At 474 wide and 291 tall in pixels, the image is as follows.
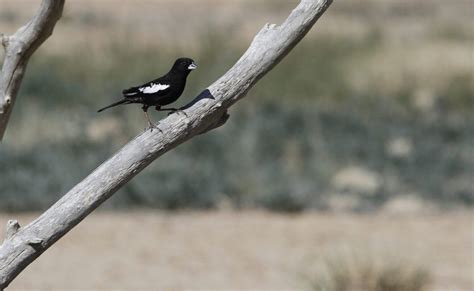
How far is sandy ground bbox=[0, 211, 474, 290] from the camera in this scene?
9.91 m

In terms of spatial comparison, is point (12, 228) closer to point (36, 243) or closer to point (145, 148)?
point (36, 243)

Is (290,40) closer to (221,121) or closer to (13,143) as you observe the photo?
(221,121)

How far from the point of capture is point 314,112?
64.0 ft

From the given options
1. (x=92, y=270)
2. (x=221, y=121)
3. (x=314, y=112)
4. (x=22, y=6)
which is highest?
(x=22, y=6)

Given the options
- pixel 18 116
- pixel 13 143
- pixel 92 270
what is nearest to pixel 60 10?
pixel 92 270

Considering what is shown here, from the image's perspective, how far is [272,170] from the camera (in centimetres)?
1515

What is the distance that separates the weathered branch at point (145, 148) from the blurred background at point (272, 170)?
3.66m

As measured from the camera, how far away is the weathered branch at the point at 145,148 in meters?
5.00

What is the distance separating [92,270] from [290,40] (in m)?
5.55

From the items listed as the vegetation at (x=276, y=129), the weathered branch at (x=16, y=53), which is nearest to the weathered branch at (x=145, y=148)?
the weathered branch at (x=16, y=53)

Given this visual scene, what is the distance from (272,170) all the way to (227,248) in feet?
13.0

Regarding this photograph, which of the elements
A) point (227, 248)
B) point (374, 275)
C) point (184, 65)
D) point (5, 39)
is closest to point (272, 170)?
point (227, 248)

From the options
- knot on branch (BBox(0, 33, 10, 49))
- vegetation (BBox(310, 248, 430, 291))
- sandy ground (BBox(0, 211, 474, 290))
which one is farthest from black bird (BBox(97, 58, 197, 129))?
sandy ground (BBox(0, 211, 474, 290))

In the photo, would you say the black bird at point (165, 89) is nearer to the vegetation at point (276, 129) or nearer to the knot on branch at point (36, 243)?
the knot on branch at point (36, 243)
